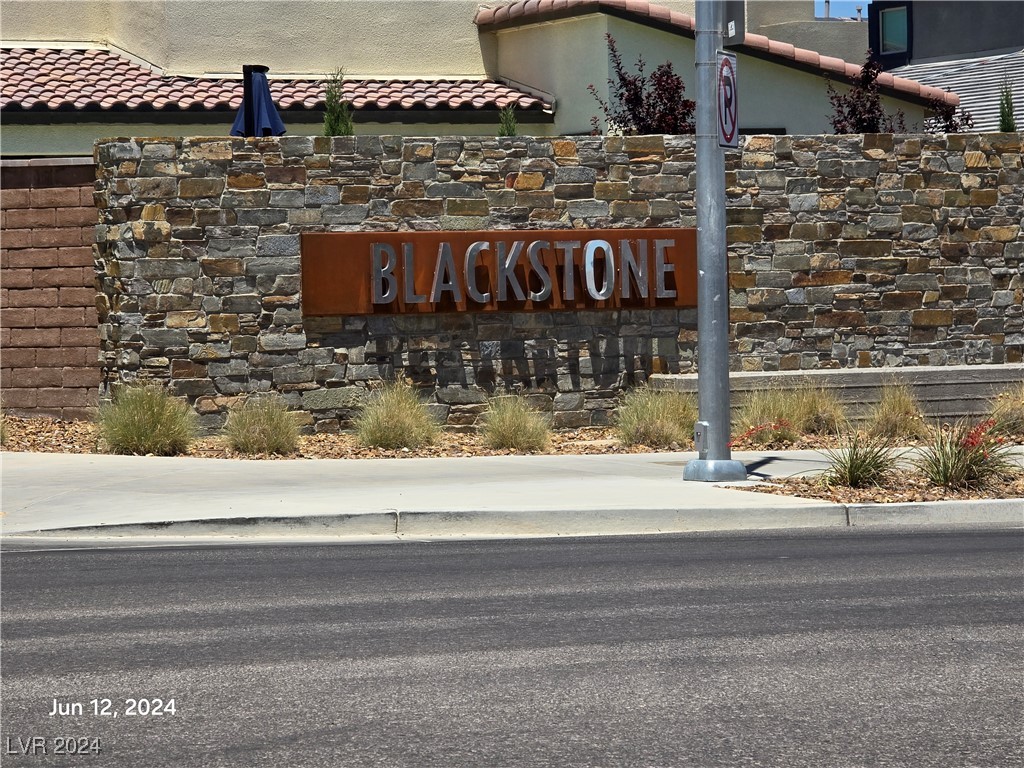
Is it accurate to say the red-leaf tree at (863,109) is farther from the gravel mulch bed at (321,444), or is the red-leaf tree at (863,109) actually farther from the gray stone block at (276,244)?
the gray stone block at (276,244)

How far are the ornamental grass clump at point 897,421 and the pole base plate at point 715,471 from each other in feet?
13.6

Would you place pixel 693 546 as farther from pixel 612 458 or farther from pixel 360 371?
pixel 360 371

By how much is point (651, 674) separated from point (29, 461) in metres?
9.89

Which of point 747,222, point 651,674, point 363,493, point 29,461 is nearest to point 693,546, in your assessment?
point 363,493

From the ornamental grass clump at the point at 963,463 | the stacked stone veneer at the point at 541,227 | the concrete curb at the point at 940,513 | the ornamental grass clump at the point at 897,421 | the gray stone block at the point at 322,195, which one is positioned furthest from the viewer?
the gray stone block at the point at 322,195

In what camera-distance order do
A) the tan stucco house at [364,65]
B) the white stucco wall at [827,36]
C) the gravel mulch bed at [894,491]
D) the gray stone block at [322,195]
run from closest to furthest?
the gravel mulch bed at [894,491], the gray stone block at [322,195], the tan stucco house at [364,65], the white stucco wall at [827,36]

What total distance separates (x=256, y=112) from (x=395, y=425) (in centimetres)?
504

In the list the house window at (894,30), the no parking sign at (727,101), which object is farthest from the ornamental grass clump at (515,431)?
the house window at (894,30)

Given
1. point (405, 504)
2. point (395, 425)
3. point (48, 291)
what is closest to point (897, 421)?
point (395, 425)

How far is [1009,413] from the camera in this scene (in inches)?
688

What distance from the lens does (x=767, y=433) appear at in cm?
1667

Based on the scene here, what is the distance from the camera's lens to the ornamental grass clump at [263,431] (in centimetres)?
1595

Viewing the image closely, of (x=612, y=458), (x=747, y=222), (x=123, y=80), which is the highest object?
(x=123, y=80)

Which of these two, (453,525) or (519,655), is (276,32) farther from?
(519,655)
